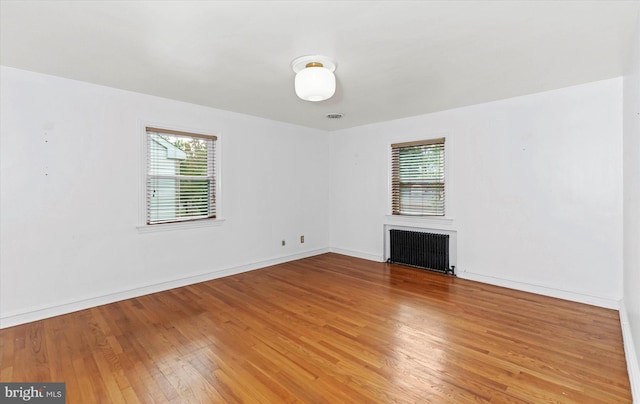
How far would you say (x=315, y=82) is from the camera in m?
→ 2.50

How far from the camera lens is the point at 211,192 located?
428cm

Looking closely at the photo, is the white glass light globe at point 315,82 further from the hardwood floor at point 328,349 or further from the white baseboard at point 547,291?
the white baseboard at point 547,291

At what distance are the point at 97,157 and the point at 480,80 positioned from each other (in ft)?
13.8

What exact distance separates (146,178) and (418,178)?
3.86 metres

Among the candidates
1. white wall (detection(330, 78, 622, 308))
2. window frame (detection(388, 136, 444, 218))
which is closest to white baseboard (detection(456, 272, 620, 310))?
white wall (detection(330, 78, 622, 308))

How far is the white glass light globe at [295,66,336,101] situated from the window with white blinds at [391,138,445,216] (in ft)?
8.39

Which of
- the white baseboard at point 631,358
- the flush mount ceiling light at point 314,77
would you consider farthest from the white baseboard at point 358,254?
the flush mount ceiling light at point 314,77

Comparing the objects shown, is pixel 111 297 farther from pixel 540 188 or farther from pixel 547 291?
pixel 540 188

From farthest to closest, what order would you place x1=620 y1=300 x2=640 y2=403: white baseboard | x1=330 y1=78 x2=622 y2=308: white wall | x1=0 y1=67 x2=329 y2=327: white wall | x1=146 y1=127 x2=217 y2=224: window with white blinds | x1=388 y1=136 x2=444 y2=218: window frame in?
x1=388 y1=136 x2=444 y2=218: window frame → x1=146 y1=127 x2=217 y2=224: window with white blinds → x1=330 y1=78 x2=622 y2=308: white wall → x1=0 y1=67 x2=329 y2=327: white wall → x1=620 y1=300 x2=640 y2=403: white baseboard

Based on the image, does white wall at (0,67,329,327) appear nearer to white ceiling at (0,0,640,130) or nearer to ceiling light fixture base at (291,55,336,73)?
white ceiling at (0,0,640,130)

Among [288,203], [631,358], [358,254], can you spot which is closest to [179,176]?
[288,203]

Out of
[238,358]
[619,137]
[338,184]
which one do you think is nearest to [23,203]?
[238,358]

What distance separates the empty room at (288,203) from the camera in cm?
200

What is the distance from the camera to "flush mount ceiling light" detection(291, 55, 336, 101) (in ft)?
8.19
